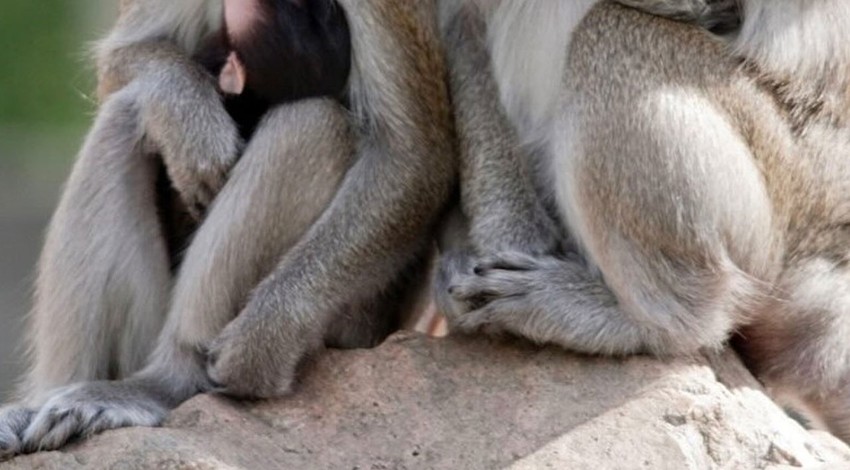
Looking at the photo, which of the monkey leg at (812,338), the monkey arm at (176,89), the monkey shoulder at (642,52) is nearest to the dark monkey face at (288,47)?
the monkey arm at (176,89)

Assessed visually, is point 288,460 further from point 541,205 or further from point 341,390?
point 541,205

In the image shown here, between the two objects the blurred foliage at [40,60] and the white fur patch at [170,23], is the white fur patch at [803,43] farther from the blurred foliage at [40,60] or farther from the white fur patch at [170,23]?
the blurred foliage at [40,60]

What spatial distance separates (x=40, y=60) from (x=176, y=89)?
45.2 ft

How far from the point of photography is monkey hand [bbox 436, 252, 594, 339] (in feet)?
27.0

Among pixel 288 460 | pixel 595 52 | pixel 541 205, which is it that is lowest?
pixel 288 460

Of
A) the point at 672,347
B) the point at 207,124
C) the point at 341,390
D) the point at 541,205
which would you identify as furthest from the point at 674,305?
the point at 207,124

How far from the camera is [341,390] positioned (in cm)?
827

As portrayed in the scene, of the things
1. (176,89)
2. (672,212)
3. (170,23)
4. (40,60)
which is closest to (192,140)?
(176,89)

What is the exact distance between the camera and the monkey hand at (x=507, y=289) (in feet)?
27.0

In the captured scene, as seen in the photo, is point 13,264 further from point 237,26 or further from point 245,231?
point 245,231

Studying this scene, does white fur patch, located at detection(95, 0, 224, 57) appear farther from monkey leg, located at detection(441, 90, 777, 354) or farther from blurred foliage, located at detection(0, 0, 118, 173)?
blurred foliage, located at detection(0, 0, 118, 173)

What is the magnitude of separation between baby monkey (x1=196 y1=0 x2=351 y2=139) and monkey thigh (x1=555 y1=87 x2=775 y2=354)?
1134 millimetres

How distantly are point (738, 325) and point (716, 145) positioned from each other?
825 millimetres

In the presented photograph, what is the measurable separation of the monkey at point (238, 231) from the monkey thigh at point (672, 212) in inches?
32.3
